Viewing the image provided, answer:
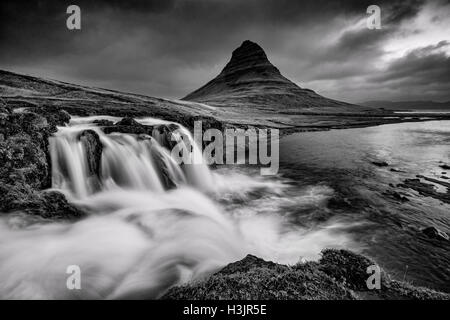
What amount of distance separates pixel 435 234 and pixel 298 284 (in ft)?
21.4

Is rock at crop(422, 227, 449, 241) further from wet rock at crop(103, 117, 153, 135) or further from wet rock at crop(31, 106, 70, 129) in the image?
wet rock at crop(31, 106, 70, 129)

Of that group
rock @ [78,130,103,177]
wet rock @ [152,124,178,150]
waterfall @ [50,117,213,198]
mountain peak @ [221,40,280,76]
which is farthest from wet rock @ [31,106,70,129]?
mountain peak @ [221,40,280,76]

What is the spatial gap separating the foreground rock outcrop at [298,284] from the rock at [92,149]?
26.9ft

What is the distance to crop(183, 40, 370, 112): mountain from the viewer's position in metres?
106

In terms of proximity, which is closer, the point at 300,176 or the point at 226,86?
the point at 300,176

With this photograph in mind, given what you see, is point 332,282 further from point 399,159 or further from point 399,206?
point 399,159

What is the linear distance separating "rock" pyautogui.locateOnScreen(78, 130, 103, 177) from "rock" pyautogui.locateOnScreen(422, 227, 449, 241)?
1234cm

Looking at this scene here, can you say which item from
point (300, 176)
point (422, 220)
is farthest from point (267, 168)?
point (422, 220)

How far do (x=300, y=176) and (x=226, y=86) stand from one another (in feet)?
510

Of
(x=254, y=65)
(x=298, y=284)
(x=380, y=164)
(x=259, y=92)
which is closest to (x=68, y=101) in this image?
(x=298, y=284)

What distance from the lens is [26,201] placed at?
7332 millimetres

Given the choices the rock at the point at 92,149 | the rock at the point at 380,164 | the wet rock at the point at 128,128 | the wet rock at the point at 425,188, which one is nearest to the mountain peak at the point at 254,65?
the rock at the point at 380,164
